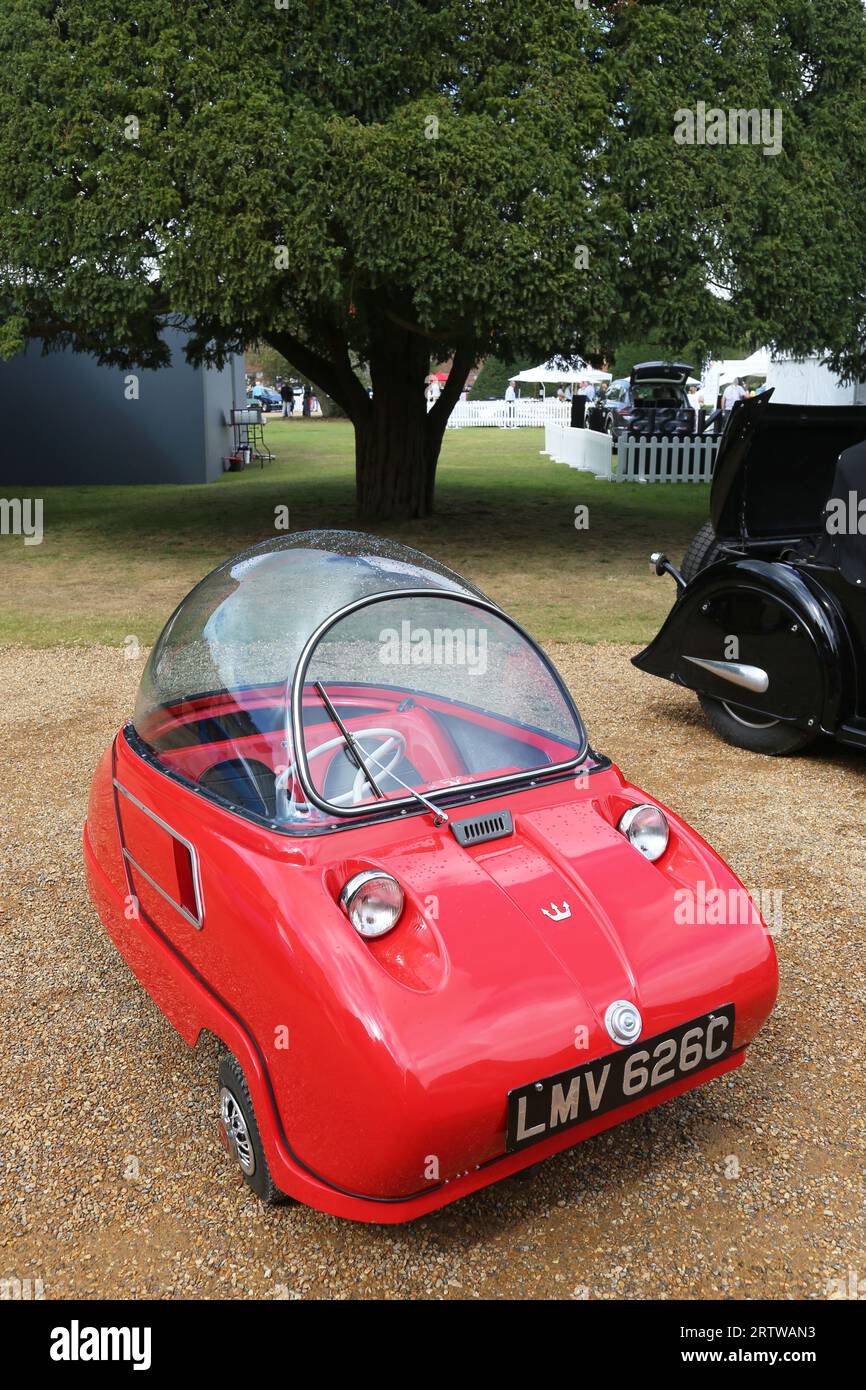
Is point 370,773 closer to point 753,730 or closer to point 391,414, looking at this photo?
point 753,730

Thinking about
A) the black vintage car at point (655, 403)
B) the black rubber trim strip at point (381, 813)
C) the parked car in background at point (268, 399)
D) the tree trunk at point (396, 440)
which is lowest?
the black rubber trim strip at point (381, 813)

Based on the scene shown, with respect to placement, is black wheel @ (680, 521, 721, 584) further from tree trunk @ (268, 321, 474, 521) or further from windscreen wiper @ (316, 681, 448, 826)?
tree trunk @ (268, 321, 474, 521)

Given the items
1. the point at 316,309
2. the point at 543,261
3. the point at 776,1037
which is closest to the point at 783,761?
the point at 776,1037

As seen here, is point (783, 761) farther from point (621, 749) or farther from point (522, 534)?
point (522, 534)

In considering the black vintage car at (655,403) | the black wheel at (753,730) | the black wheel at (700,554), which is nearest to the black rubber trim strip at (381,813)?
the black wheel at (753,730)

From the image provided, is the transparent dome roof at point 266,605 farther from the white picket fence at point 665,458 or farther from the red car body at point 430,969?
the white picket fence at point 665,458

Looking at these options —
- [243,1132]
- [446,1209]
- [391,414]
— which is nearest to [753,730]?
[446,1209]

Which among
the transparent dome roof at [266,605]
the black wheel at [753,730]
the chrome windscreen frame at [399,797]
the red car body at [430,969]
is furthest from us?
the black wheel at [753,730]

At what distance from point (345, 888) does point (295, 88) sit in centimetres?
1152

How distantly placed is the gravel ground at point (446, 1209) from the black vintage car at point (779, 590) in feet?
4.77

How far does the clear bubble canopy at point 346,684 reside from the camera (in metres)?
3.00

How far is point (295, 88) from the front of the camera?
11.5 meters

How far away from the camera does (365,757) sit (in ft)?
10.4

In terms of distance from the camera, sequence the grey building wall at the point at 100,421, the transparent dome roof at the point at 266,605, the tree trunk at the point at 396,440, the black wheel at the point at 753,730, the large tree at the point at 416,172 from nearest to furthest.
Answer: the transparent dome roof at the point at 266,605 < the black wheel at the point at 753,730 < the large tree at the point at 416,172 < the tree trunk at the point at 396,440 < the grey building wall at the point at 100,421
